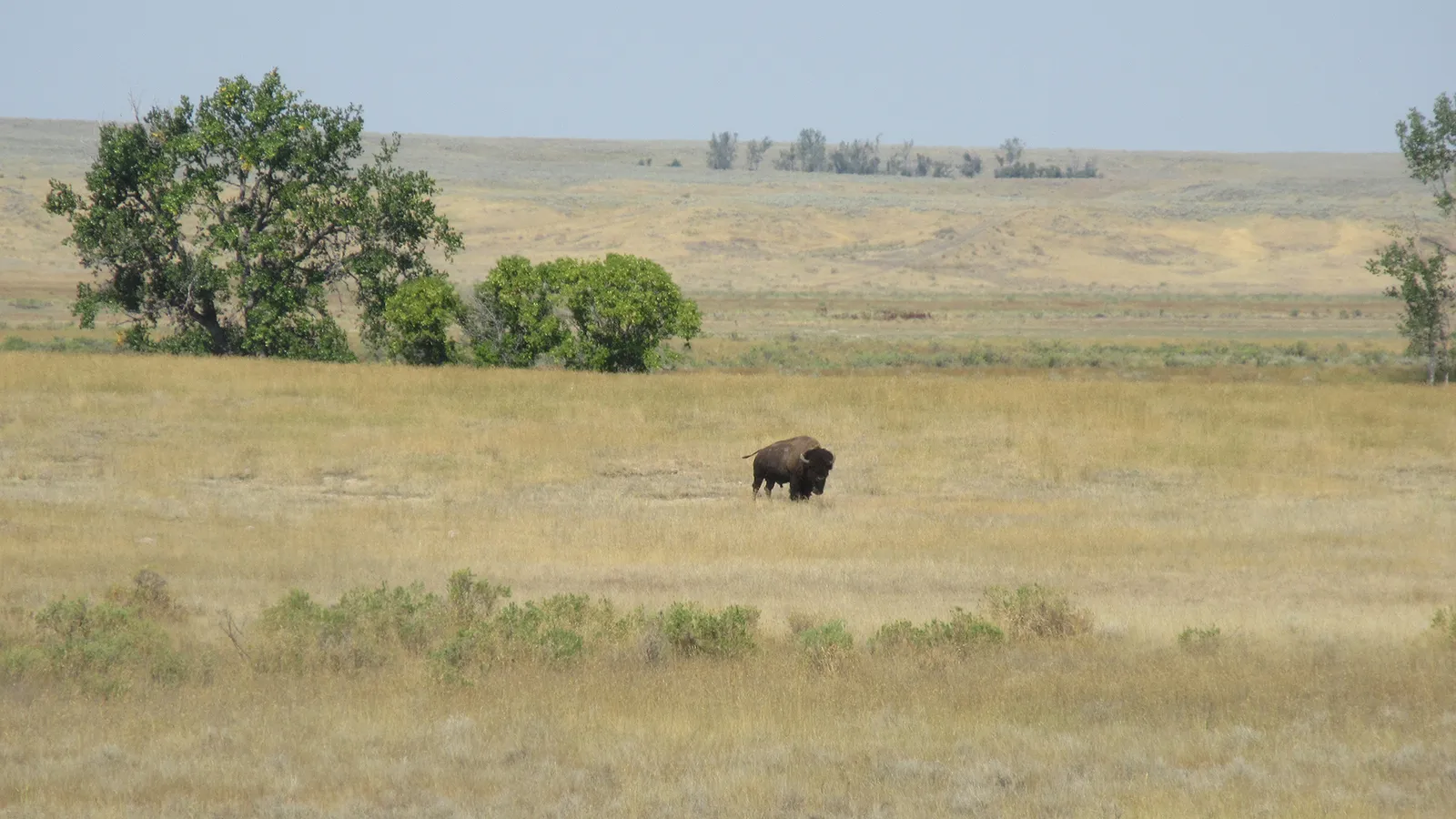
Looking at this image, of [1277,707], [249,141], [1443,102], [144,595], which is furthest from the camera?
[1443,102]

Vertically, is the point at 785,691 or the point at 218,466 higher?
the point at 785,691

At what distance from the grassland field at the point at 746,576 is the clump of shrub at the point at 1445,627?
0.12 meters

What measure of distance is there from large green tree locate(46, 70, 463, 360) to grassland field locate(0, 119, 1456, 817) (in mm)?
3252

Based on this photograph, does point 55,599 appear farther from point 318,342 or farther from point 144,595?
point 318,342

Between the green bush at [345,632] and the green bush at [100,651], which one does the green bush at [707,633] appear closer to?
the green bush at [345,632]

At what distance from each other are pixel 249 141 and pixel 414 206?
14.1 feet

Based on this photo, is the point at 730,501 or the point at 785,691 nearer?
the point at 785,691

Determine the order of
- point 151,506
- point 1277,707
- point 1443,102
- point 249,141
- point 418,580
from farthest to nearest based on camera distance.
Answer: point 1443,102, point 249,141, point 151,506, point 418,580, point 1277,707

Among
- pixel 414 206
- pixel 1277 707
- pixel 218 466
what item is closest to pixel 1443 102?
pixel 414 206

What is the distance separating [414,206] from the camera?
3731cm

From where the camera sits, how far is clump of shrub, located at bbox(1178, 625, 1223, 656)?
39.7 ft

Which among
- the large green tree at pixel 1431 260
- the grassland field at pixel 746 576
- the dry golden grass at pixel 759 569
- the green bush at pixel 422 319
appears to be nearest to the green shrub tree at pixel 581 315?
the green bush at pixel 422 319

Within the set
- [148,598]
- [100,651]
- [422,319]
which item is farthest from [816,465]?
[422,319]

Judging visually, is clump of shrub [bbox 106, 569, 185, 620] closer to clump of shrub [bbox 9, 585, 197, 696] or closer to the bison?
clump of shrub [bbox 9, 585, 197, 696]
